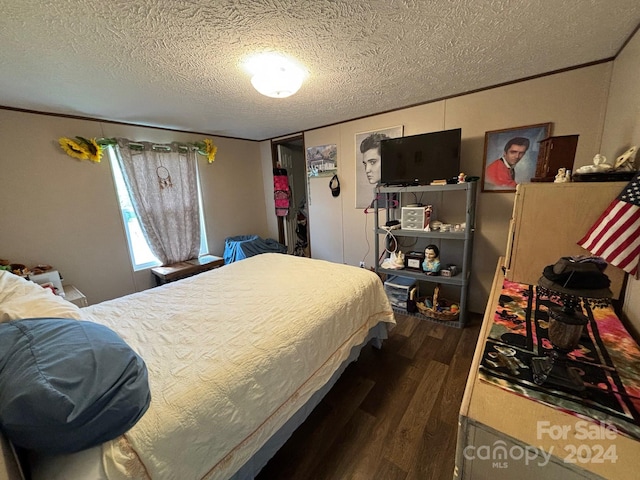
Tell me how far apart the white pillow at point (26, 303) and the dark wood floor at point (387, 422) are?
49.8 inches

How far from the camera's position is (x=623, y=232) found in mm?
1160

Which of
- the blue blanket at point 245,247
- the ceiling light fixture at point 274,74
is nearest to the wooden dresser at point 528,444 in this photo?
the ceiling light fixture at point 274,74

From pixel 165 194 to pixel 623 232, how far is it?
4128 mm

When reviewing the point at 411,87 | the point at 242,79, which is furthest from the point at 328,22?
the point at 411,87

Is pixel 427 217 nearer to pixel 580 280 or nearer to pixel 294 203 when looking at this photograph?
pixel 580 280

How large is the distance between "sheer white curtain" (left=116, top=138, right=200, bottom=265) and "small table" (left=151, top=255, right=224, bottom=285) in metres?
0.13

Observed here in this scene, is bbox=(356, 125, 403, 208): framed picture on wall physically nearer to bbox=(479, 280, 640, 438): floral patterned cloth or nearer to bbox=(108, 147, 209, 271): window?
bbox=(479, 280, 640, 438): floral patterned cloth

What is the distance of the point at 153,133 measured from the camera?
10.2 feet

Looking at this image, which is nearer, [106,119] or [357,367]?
[357,367]

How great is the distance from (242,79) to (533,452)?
2.54 metres

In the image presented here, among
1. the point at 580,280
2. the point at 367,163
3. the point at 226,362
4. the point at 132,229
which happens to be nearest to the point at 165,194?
the point at 132,229

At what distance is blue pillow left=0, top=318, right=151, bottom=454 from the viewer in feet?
2.08

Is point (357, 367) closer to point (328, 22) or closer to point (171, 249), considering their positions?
point (328, 22)

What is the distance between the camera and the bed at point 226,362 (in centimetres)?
78
